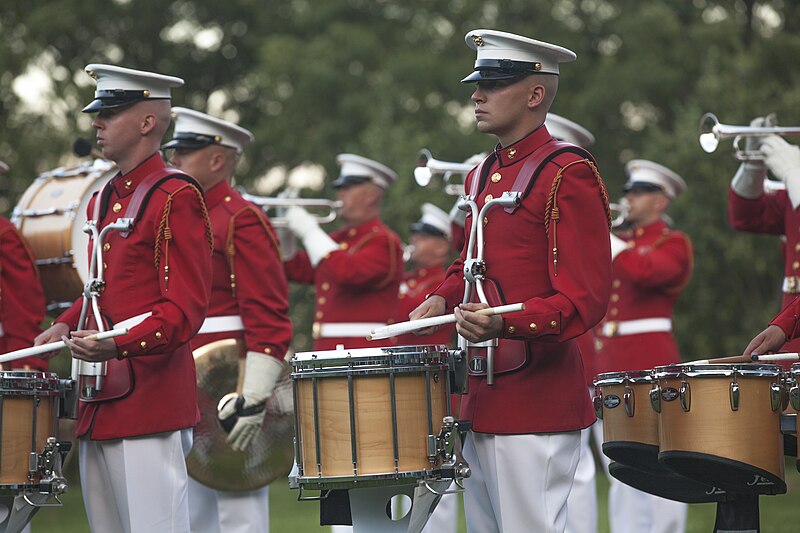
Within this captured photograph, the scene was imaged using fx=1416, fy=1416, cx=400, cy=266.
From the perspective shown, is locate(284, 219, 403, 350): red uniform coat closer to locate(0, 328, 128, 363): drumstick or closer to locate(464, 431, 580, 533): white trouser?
locate(0, 328, 128, 363): drumstick

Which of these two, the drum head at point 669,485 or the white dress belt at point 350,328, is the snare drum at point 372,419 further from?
the white dress belt at point 350,328

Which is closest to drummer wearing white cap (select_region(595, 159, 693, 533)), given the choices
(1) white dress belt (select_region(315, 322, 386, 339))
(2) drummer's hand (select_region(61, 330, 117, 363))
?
(1) white dress belt (select_region(315, 322, 386, 339))

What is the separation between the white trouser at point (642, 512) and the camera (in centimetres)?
923

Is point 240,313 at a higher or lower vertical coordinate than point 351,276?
lower

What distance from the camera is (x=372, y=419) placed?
5.04 meters

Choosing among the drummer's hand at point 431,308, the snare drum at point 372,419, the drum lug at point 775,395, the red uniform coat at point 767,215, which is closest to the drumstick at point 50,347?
the snare drum at point 372,419

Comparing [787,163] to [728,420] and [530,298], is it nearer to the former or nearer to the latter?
[728,420]

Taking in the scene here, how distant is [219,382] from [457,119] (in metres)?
17.4

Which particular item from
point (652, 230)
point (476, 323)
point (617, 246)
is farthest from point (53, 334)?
point (652, 230)

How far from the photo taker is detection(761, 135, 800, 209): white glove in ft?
23.5

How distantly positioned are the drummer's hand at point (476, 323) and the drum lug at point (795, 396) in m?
1.08

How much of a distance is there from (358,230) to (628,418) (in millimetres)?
4842

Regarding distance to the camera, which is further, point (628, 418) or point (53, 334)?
point (53, 334)

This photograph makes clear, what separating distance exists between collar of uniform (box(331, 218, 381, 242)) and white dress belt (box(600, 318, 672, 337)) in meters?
1.84
